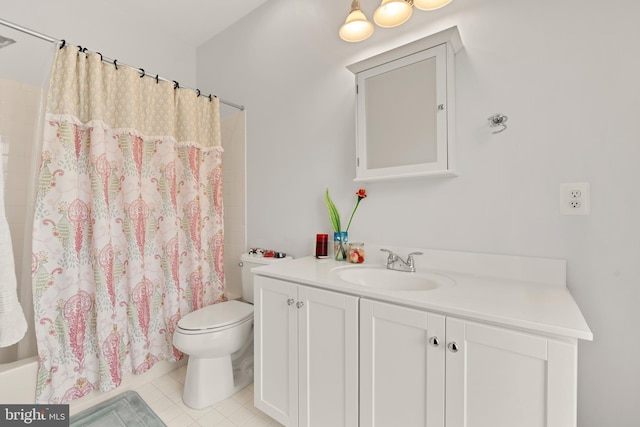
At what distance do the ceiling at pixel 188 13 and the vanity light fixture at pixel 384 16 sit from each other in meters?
1.08

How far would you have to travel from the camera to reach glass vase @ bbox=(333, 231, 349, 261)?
5.41 ft

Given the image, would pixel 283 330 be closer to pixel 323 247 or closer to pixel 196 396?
pixel 323 247

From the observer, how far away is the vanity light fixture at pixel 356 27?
1.45 meters

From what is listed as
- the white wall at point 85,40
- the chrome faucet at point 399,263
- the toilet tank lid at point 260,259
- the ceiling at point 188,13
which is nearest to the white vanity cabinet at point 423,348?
the chrome faucet at point 399,263

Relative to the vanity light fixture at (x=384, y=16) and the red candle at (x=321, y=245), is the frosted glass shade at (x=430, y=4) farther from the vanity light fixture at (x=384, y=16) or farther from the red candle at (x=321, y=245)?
the red candle at (x=321, y=245)

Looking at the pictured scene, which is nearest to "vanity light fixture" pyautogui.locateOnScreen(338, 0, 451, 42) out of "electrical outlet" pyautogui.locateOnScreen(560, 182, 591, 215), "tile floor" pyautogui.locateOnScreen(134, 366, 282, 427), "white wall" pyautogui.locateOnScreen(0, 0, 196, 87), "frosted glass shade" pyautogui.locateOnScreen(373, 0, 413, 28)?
"frosted glass shade" pyautogui.locateOnScreen(373, 0, 413, 28)

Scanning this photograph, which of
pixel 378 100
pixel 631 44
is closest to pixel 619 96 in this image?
pixel 631 44

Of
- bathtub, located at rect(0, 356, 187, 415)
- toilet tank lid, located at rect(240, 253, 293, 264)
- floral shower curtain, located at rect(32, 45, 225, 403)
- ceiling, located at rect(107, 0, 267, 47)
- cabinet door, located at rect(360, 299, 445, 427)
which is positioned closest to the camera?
cabinet door, located at rect(360, 299, 445, 427)

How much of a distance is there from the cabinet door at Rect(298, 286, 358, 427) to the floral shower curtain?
3.50 ft

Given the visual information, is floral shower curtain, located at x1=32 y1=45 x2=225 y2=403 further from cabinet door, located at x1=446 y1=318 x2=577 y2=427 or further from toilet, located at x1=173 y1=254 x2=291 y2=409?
cabinet door, located at x1=446 y1=318 x2=577 y2=427

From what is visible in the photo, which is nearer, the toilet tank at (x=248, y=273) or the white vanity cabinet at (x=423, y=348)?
the white vanity cabinet at (x=423, y=348)

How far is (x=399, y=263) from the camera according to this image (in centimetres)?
148

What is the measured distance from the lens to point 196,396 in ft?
5.18

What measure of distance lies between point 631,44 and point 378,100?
3.02 feet
